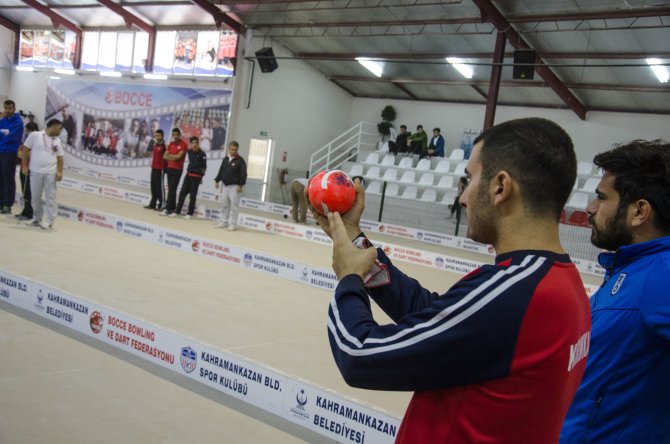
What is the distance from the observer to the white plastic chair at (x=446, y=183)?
19.6 meters

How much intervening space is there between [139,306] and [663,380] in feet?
15.7

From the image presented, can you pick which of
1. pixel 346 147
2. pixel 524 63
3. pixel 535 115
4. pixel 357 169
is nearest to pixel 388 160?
pixel 357 169

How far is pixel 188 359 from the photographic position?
13.1 feet

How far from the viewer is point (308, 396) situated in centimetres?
343

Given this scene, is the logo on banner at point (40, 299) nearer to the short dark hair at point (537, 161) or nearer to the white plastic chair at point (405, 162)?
the short dark hair at point (537, 161)

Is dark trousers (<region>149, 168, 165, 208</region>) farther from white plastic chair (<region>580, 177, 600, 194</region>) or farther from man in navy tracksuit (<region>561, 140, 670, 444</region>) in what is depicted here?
man in navy tracksuit (<region>561, 140, 670, 444</region>)

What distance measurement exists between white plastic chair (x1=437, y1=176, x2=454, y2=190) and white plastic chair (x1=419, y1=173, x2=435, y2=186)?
362 millimetres

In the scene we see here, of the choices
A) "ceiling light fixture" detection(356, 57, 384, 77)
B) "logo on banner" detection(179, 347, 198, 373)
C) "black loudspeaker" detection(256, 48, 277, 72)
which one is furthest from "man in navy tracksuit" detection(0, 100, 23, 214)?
"ceiling light fixture" detection(356, 57, 384, 77)

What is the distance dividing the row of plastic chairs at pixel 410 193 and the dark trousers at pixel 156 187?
7563mm

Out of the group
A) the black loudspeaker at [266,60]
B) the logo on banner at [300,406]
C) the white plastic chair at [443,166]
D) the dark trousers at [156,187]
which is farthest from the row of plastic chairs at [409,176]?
the logo on banner at [300,406]

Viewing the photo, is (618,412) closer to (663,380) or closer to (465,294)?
(663,380)

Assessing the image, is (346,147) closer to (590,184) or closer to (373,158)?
(373,158)

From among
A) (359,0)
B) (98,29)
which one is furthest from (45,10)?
(359,0)

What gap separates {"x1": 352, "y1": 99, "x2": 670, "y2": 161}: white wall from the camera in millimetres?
19078
